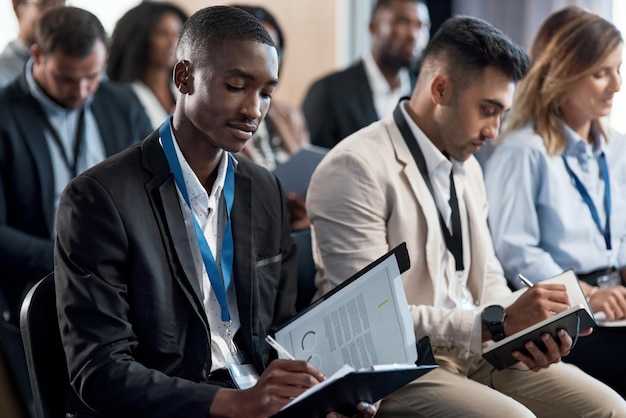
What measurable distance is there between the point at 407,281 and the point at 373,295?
483 mm

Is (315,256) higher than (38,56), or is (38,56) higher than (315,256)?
(38,56)

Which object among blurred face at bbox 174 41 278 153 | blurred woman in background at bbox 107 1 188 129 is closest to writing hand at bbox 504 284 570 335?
blurred face at bbox 174 41 278 153

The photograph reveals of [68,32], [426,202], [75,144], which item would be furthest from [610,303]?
[68,32]

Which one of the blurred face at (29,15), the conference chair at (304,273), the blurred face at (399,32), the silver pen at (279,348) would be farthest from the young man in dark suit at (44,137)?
the blurred face at (399,32)

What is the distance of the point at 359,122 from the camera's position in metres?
4.53

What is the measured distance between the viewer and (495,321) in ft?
7.27

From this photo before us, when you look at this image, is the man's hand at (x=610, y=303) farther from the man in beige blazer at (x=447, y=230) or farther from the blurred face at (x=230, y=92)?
the blurred face at (x=230, y=92)

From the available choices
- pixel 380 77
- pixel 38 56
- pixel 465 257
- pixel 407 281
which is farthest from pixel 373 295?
pixel 380 77

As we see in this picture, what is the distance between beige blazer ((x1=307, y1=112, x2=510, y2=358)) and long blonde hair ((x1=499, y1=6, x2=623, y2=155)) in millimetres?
788

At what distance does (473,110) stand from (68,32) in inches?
63.8

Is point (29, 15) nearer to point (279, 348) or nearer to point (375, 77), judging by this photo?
point (375, 77)

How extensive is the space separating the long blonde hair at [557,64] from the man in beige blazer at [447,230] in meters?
0.59

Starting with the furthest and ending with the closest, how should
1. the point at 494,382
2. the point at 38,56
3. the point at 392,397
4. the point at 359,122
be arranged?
the point at 359,122, the point at 38,56, the point at 494,382, the point at 392,397

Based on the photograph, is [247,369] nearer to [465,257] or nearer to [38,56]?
[465,257]
